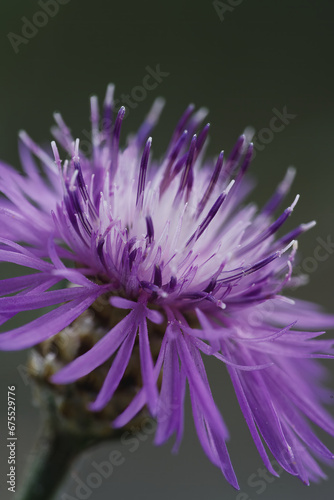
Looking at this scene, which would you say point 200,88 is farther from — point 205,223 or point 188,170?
point 205,223

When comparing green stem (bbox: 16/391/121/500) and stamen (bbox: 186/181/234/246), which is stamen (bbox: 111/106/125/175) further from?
green stem (bbox: 16/391/121/500)

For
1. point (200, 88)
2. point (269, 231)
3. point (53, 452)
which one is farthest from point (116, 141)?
point (200, 88)

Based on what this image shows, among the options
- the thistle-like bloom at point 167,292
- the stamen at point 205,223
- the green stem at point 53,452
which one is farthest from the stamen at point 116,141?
the green stem at point 53,452

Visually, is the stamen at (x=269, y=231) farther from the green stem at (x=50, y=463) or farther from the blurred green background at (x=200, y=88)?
the blurred green background at (x=200, y=88)

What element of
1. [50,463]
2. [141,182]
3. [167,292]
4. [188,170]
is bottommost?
[50,463]

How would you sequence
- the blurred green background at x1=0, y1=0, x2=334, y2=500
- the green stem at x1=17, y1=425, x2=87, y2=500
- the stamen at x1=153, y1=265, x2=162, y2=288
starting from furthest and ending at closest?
the blurred green background at x1=0, y1=0, x2=334, y2=500
the green stem at x1=17, y1=425, x2=87, y2=500
the stamen at x1=153, y1=265, x2=162, y2=288

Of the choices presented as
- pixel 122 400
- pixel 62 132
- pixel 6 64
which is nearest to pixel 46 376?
pixel 122 400

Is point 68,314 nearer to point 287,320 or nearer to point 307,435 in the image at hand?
point 307,435

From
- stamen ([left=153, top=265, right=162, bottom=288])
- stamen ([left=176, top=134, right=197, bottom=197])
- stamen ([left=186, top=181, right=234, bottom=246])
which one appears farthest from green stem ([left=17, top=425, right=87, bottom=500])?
stamen ([left=176, top=134, right=197, bottom=197])
